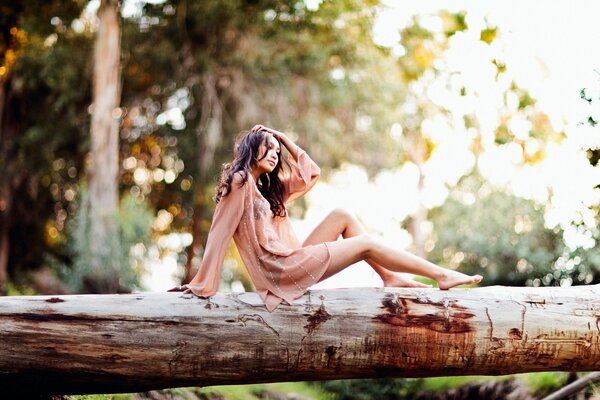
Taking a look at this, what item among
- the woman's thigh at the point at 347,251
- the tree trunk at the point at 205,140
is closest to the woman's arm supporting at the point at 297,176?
the woman's thigh at the point at 347,251

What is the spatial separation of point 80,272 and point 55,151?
190 inches

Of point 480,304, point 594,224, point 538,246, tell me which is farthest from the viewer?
point 538,246

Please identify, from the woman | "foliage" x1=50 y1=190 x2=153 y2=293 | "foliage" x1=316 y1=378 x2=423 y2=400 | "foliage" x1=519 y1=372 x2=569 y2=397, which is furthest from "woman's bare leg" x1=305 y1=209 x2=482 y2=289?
"foliage" x1=50 y1=190 x2=153 y2=293

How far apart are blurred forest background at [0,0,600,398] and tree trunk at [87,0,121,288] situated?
3 cm

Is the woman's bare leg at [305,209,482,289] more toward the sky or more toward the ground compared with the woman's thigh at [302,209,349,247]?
more toward the ground

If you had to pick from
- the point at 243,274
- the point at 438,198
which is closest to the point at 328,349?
the point at 243,274

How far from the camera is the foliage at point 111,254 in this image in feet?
44.8

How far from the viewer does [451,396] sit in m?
7.88

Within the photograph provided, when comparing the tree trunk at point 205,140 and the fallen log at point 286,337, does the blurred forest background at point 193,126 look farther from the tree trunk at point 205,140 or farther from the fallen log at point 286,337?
the fallen log at point 286,337

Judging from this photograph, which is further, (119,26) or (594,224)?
(119,26)

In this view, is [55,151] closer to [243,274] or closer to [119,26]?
[119,26]

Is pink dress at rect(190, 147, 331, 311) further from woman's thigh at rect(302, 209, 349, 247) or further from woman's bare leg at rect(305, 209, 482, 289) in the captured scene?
woman's thigh at rect(302, 209, 349, 247)

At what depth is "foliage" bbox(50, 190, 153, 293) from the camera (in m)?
13.7

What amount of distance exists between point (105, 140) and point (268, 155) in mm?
9300
